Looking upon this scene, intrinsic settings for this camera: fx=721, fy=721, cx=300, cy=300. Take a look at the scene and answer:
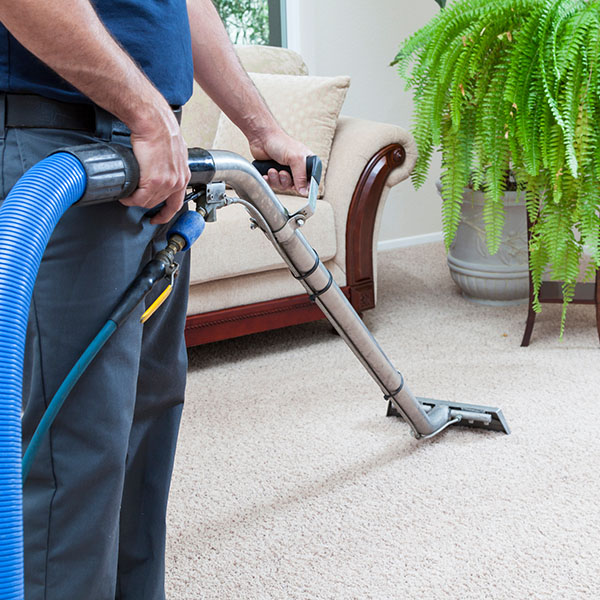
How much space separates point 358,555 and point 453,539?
0.19m

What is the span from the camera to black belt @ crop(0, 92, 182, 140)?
720 mm

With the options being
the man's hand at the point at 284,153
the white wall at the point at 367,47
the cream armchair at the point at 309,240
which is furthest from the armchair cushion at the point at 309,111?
the man's hand at the point at 284,153

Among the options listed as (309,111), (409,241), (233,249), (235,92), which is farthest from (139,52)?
(409,241)

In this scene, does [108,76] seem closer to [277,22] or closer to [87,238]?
[87,238]

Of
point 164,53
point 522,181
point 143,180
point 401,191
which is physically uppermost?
point 164,53

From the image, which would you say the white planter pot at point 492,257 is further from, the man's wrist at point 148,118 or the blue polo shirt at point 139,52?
the man's wrist at point 148,118

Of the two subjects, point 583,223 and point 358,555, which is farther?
point 583,223

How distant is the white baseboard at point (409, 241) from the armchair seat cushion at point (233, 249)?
1.53m

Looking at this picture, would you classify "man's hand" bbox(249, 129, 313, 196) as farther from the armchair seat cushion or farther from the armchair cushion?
the armchair cushion

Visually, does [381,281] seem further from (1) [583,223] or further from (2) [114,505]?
(2) [114,505]

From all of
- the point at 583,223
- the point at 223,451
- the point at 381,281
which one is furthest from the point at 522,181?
the point at 223,451

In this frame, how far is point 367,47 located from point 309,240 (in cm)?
164

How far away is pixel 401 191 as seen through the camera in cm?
380

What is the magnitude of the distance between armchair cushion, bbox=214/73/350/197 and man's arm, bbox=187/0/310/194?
4.41 ft
